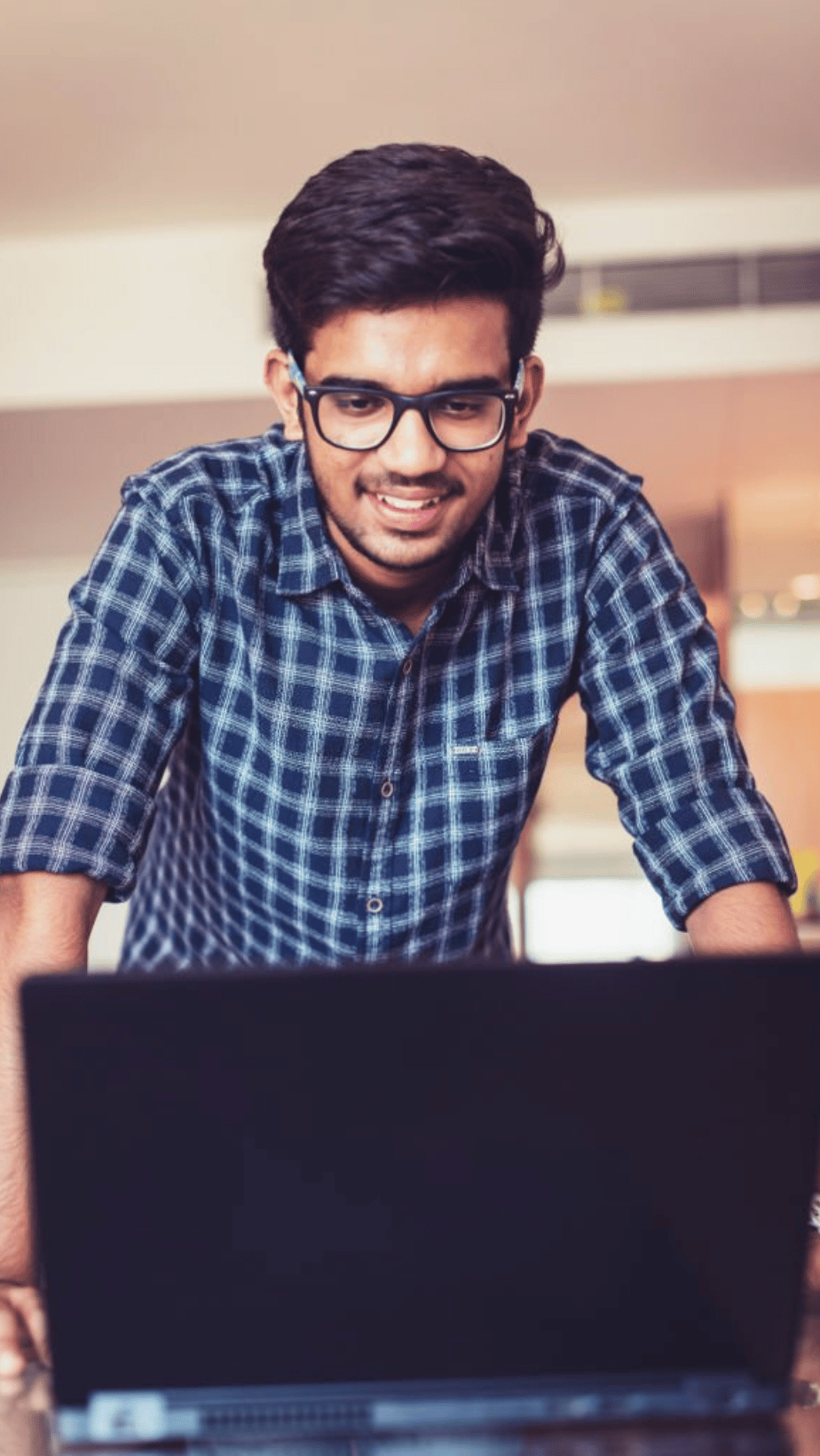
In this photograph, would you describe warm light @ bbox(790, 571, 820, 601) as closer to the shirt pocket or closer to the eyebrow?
the shirt pocket

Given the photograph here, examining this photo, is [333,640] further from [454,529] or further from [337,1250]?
[337,1250]

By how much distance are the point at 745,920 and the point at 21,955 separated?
24.7 inches

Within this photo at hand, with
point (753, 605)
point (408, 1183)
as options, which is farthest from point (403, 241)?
point (753, 605)

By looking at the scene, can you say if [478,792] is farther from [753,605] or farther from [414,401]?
[753,605]

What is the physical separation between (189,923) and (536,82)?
9.87 ft

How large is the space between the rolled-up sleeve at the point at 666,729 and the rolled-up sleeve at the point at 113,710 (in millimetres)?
418

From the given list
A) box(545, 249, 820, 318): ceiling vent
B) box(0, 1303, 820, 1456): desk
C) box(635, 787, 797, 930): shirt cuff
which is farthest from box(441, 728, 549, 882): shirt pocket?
box(545, 249, 820, 318): ceiling vent

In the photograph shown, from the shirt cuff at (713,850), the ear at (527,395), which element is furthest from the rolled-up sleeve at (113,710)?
the shirt cuff at (713,850)

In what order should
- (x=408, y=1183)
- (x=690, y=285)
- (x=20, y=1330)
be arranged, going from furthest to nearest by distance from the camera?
(x=690, y=285), (x=20, y=1330), (x=408, y=1183)

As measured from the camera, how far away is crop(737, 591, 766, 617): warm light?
5648mm

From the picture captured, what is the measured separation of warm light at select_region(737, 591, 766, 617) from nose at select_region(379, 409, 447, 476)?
461cm

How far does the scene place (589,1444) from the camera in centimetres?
78

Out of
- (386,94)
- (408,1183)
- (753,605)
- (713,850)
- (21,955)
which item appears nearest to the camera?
(408,1183)

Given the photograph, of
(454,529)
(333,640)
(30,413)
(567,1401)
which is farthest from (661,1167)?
(30,413)
